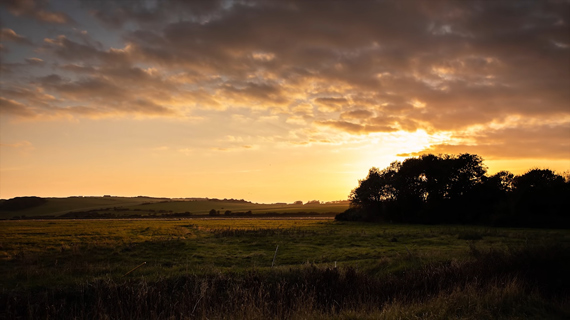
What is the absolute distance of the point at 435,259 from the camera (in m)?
20.3

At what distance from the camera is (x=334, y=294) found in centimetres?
1406

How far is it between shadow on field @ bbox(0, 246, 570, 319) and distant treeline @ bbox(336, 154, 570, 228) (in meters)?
46.2

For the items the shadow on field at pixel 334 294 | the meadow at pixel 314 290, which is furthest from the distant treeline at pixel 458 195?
the shadow on field at pixel 334 294

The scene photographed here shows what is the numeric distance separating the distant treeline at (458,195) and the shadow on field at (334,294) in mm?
46220

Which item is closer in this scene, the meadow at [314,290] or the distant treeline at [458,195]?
the meadow at [314,290]

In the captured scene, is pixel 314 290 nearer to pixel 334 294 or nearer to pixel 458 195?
pixel 334 294

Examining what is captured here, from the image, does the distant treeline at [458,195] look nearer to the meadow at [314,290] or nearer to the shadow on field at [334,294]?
the meadow at [314,290]

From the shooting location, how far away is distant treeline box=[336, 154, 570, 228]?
52.9 metres

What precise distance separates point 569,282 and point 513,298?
495cm

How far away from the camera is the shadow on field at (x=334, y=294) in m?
10.7

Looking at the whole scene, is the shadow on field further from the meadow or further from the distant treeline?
the distant treeline

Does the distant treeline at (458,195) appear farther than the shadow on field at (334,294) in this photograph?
Yes

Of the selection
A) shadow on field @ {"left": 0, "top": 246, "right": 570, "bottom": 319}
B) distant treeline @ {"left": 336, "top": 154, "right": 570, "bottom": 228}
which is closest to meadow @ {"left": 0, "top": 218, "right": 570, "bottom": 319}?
shadow on field @ {"left": 0, "top": 246, "right": 570, "bottom": 319}

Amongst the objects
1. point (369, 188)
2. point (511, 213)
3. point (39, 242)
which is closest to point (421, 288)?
point (39, 242)
